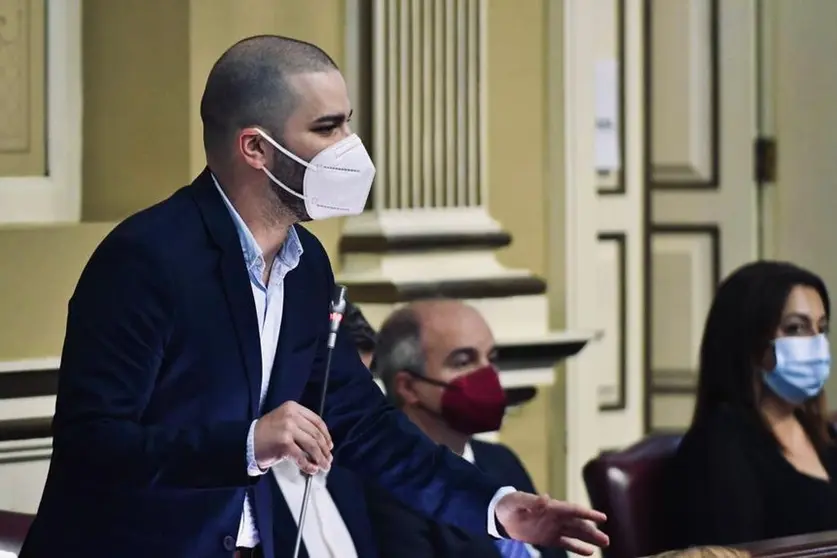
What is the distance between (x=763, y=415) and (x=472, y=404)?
66cm

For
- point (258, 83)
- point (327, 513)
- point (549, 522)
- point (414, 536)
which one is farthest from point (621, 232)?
point (258, 83)

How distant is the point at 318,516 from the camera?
10.5 feet

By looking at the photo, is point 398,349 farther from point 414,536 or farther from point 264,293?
point 264,293

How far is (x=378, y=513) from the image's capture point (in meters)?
3.32

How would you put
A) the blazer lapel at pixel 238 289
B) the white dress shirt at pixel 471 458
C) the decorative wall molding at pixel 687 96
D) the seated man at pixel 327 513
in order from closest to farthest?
1. the blazer lapel at pixel 238 289
2. the seated man at pixel 327 513
3. the white dress shirt at pixel 471 458
4. the decorative wall molding at pixel 687 96

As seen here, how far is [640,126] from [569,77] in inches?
21.4

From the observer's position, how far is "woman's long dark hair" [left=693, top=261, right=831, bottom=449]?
3764 millimetres

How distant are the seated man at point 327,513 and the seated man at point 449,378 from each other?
0.27 m

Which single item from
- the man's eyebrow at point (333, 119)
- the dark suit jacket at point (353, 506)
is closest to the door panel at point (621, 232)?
the dark suit jacket at point (353, 506)

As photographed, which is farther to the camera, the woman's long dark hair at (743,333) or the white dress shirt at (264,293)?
the woman's long dark hair at (743,333)

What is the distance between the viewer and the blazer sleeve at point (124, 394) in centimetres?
216

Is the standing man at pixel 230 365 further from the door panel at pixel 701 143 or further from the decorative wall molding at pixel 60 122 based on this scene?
the door panel at pixel 701 143

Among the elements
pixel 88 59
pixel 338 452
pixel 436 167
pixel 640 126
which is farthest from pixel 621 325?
pixel 338 452

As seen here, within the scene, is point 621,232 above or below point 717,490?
above
